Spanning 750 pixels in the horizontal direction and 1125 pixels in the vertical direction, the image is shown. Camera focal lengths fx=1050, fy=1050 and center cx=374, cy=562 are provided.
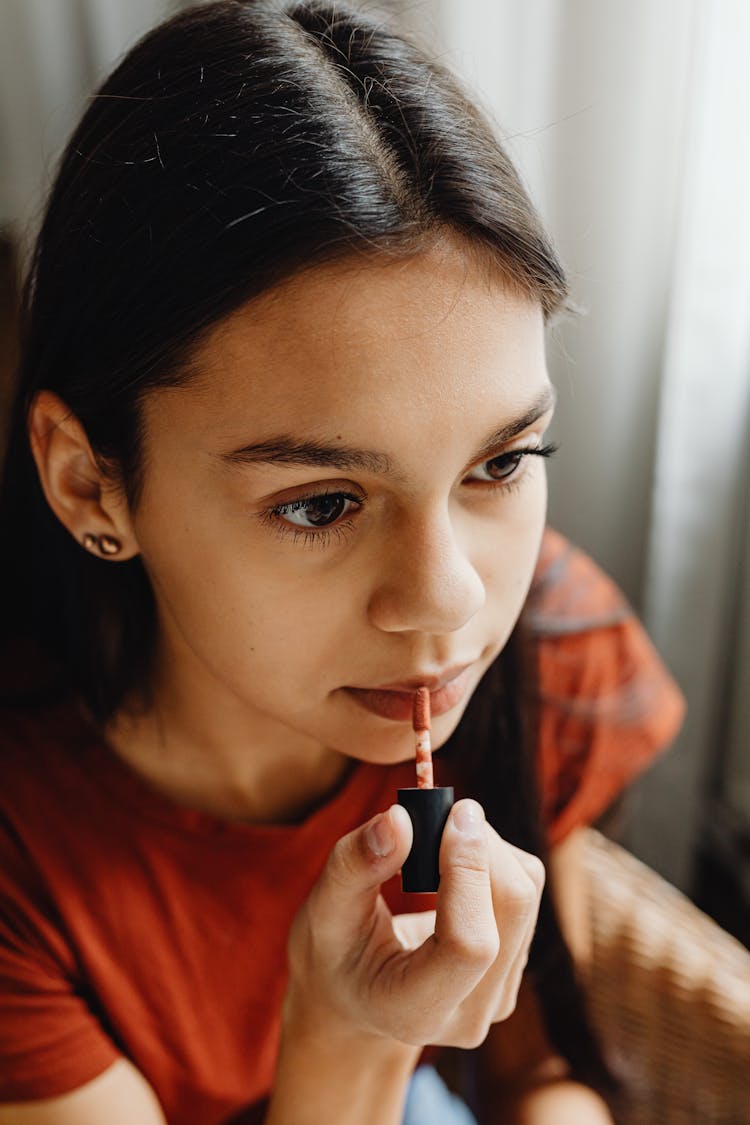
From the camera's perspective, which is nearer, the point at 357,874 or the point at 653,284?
the point at 357,874

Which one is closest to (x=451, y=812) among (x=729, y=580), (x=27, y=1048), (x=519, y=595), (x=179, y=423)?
(x=519, y=595)

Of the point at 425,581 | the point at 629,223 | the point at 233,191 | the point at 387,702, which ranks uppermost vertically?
the point at 233,191

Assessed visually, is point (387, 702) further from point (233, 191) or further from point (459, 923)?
point (233, 191)

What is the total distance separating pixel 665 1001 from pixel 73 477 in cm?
77

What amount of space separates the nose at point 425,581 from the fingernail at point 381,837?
0.12m

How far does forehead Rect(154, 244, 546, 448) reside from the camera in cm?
59

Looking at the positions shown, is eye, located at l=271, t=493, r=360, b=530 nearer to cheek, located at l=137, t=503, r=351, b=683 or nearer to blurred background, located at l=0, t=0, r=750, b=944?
cheek, located at l=137, t=503, r=351, b=683

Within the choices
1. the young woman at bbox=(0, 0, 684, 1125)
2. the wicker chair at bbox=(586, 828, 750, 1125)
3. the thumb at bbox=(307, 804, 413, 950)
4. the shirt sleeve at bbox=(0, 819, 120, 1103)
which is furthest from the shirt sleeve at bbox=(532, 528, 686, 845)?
the shirt sleeve at bbox=(0, 819, 120, 1103)

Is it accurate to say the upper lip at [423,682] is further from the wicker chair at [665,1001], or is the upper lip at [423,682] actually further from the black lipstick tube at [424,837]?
the wicker chair at [665,1001]

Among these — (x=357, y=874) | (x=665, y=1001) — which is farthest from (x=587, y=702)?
(x=357, y=874)

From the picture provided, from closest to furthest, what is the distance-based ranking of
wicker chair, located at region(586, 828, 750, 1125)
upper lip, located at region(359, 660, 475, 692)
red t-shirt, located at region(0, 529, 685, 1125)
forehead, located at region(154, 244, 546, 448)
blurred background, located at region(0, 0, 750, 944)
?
forehead, located at region(154, 244, 546, 448) < upper lip, located at region(359, 660, 475, 692) < red t-shirt, located at region(0, 529, 685, 1125) < wicker chair, located at region(586, 828, 750, 1125) < blurred background, located at region(0, 0, 750, 944)

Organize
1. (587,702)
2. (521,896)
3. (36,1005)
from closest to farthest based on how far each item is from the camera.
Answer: (521,896) < (36,1005) < (587,702)

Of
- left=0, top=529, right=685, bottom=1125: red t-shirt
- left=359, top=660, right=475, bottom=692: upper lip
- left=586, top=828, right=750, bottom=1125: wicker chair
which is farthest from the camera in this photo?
left=586, top=828, right=750, bottom=1125: wicker chair

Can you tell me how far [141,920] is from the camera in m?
0.87
